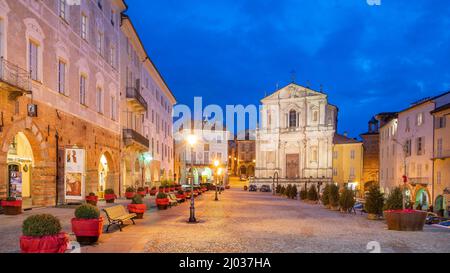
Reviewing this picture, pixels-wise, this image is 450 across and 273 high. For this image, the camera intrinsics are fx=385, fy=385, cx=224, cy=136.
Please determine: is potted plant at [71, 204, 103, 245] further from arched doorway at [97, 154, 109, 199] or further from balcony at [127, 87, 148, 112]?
balcony at [127, 87, 148, 112]

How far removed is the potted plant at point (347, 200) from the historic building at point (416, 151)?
1542 cm

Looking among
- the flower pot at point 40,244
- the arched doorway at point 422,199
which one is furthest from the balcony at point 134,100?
the arched doorway at point 422,199

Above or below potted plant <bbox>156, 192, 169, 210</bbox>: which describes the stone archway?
above

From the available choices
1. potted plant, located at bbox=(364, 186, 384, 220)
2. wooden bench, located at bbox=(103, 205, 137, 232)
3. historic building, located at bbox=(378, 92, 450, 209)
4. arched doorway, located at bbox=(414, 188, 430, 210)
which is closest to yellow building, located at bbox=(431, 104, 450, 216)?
historic building, located at bbox=(378, 92, 450, 209)

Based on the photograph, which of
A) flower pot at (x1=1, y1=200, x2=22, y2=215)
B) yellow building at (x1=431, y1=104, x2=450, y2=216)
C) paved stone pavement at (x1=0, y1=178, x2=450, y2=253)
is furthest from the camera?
yellow building at (x1=431, y1=104, x2=450, y2=216)

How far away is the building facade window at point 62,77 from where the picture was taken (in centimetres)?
2116

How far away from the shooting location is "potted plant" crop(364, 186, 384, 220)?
760 inches

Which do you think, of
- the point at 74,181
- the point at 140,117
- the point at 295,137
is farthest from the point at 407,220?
the point at 295,137

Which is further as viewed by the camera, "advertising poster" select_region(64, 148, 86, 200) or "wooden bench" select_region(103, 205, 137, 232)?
"advertising poster" select_region(64, 148, 86, 200)

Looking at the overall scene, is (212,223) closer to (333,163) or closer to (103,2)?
(103,2)

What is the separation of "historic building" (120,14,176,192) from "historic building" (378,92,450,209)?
25.7 m

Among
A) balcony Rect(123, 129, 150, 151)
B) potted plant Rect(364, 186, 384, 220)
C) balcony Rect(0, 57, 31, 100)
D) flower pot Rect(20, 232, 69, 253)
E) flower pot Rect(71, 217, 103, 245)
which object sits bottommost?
potted plant Rect(364, 186, 384, 220)

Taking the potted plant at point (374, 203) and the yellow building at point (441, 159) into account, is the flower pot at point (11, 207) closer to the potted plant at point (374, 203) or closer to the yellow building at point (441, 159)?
the potted plant at point (374, 203)

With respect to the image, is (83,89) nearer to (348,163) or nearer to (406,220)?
(406,220)
